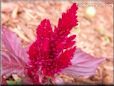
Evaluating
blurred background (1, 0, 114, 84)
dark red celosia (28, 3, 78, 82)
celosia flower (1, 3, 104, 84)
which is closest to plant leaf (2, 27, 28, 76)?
celosia flower (1, 3, 104, 84)

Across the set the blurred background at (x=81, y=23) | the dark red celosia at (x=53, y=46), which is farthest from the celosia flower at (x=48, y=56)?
the blurred background at (x=81, y=23)

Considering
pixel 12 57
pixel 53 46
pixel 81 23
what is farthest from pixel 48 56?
pixel 81 23

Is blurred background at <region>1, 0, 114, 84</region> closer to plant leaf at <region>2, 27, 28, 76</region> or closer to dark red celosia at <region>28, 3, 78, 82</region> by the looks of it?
plant leaf at <region>2, 27, 28, 76</region>

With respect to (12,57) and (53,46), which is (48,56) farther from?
(12,57)

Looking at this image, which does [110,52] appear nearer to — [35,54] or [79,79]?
[79,79]

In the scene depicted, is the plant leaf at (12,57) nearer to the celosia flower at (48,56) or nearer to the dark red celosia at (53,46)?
the celosia flower at (48,56)

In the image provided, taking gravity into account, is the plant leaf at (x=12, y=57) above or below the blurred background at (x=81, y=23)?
below

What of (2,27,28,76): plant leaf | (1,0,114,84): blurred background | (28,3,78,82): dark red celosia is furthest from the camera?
(1,0,114,84): blurred background

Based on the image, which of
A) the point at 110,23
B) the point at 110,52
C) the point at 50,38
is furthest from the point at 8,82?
the point at 110,23
